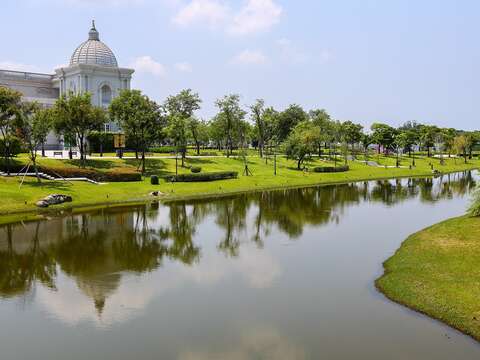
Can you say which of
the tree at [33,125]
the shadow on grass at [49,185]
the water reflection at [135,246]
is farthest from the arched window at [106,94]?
the water reflection at [135,246]

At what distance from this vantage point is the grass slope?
55325 millimetres

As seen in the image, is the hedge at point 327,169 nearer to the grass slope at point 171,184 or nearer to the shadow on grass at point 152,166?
the grass slope at point 171,184

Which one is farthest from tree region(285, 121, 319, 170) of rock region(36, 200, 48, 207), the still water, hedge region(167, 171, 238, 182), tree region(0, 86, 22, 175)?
rock region(36, 200, 48, 207)

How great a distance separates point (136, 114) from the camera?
79.6m

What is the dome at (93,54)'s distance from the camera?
126375 mm

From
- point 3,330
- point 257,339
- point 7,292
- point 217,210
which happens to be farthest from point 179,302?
point 217,210

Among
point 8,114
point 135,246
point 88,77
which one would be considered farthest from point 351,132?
point 135,246

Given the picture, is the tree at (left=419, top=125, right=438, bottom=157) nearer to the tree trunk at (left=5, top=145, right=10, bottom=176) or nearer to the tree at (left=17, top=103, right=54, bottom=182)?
the tree at (left=17, top=103, right=54, bottom=182)

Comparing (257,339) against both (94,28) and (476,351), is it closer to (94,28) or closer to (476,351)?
(476,351)

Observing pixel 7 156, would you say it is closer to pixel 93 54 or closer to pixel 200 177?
pixel 200 177

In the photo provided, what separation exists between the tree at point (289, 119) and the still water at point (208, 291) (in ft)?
282

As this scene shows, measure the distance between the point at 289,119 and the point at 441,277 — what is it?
11092 centimetres

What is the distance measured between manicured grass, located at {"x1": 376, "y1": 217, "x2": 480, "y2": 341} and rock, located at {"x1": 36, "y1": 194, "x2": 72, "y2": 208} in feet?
122

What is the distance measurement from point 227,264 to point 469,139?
148 m
